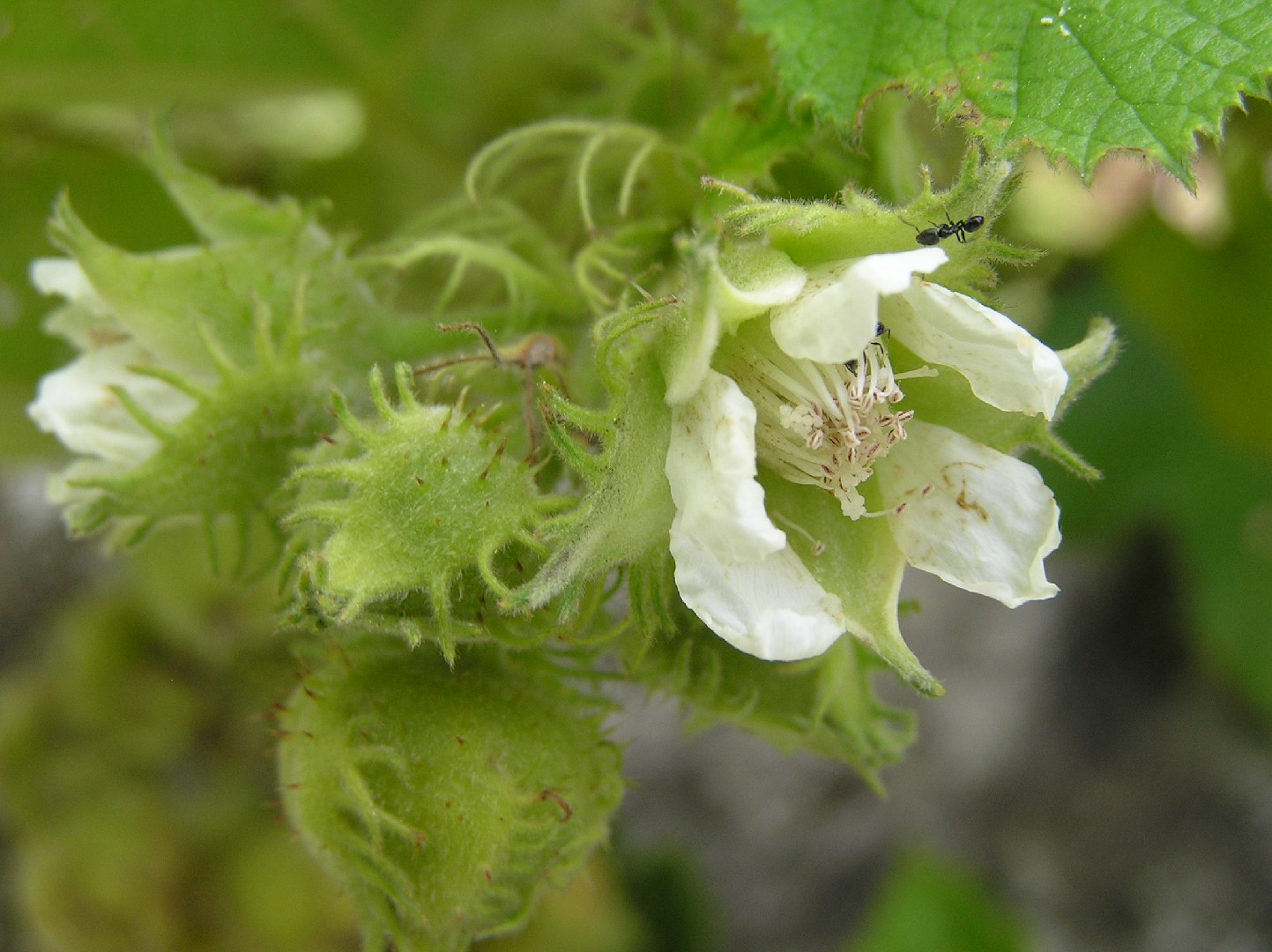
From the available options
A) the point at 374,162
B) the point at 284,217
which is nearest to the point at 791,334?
the point at 284,217

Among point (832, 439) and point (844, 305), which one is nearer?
point (844, 305)

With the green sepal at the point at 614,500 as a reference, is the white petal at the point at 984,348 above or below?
above

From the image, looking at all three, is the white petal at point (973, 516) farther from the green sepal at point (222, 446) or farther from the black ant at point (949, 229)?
the green sepal at point (222, 446)

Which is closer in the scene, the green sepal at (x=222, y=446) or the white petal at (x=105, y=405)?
the green sepal at (x=222, y=446)

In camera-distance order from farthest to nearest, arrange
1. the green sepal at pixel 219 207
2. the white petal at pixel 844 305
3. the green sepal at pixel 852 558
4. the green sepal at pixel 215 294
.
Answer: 1. the green sepal at pixel 219 207
2. the green sepal at pixel 215 294
3. the green sepal at pixel 852 558
4. the white petal at pixel 844 305

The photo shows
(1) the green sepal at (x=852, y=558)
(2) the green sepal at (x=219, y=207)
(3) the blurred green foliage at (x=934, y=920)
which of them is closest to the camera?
(1) the green sepal at (x=852, y=558)

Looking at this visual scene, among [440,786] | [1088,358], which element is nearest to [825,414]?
[1088,358]

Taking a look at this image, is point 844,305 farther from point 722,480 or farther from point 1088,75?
point 1088,75

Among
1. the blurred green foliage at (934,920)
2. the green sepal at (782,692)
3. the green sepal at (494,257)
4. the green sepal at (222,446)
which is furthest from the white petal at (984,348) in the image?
the blurred green foliage at (934,920)

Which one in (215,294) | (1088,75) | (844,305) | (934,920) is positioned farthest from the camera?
(934,920)
